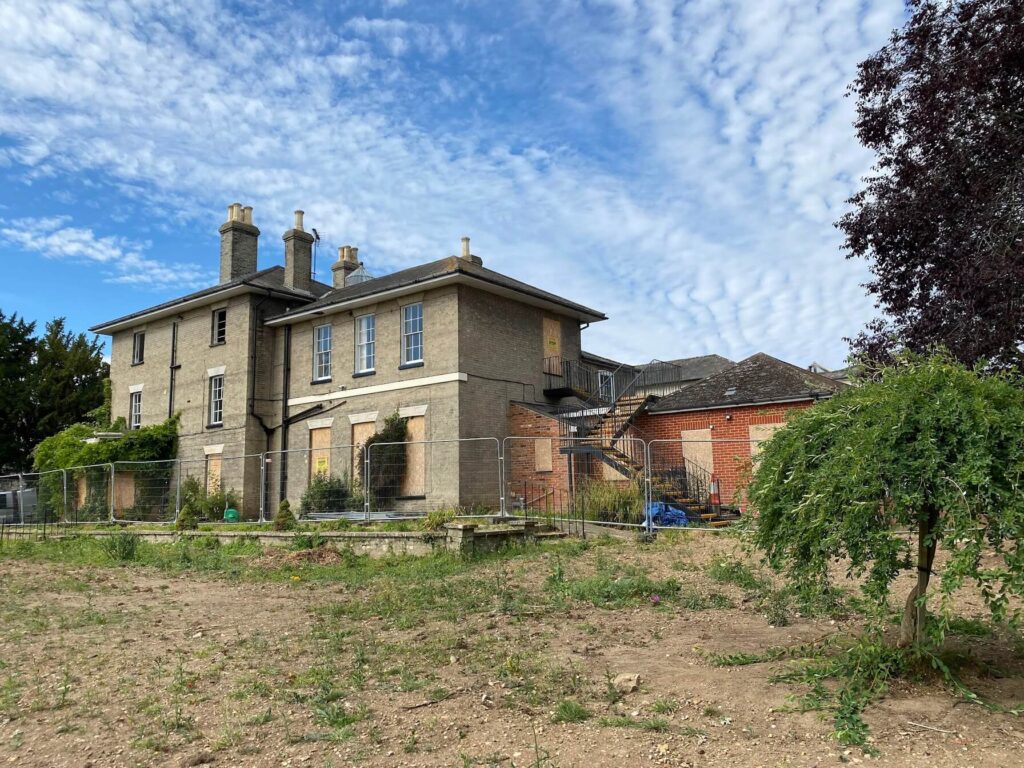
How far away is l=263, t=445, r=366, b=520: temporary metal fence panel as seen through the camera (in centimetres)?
1764

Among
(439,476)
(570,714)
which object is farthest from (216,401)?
(570,714)

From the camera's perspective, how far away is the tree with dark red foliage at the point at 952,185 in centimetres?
1145

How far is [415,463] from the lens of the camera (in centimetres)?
1945

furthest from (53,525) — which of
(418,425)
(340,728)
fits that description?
(340,728)

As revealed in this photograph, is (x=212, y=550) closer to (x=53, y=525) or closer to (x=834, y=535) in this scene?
(x=53, y=525)

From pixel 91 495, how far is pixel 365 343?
8.60m

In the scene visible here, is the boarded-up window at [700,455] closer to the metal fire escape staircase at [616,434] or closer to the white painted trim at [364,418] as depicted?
the metal fire escape staircase at [616,434]

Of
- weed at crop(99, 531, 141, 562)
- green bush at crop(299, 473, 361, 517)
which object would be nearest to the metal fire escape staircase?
green bush at crop(299, 473, 361, 517)

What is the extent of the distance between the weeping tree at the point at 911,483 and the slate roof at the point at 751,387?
45.5ft

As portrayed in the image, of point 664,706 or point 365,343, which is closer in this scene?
point 664,706

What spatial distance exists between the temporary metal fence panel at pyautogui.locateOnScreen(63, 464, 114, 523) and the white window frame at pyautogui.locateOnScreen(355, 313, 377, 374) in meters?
7.21

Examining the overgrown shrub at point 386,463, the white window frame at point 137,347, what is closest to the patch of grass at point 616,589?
the overgrown shrub at point 386,463

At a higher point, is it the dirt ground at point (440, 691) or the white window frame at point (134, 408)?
the white window frame at point (134, 408)

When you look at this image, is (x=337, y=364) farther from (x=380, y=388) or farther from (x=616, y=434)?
(x=616, y=434)
